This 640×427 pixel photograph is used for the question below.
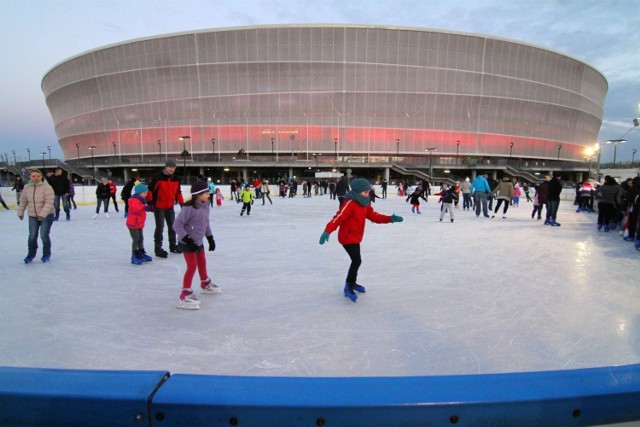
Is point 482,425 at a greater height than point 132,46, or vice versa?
point 132,46

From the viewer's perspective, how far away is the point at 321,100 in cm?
4928

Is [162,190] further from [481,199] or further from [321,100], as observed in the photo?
[321,100]

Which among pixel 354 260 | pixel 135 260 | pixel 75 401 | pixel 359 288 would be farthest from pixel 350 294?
pixel 135 260

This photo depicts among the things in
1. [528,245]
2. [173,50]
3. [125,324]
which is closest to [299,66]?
[173,50]

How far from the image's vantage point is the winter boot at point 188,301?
389 centimetres

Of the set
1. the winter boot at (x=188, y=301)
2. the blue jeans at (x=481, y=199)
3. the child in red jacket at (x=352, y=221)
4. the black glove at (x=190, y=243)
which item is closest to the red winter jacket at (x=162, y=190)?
the black glove at (x=190, y=243)

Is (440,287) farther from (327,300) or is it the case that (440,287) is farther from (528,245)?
(528,245)

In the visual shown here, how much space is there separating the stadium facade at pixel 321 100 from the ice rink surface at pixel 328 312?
41.8 metres

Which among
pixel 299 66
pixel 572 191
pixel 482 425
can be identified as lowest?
pixel 572 191

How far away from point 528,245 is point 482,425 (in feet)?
24.2

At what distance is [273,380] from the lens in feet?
4.24

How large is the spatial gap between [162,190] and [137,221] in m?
0.77

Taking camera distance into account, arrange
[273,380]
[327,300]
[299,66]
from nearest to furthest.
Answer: [273,380]
[327,300]
[299,66]

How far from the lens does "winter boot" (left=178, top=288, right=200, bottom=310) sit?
389cm
